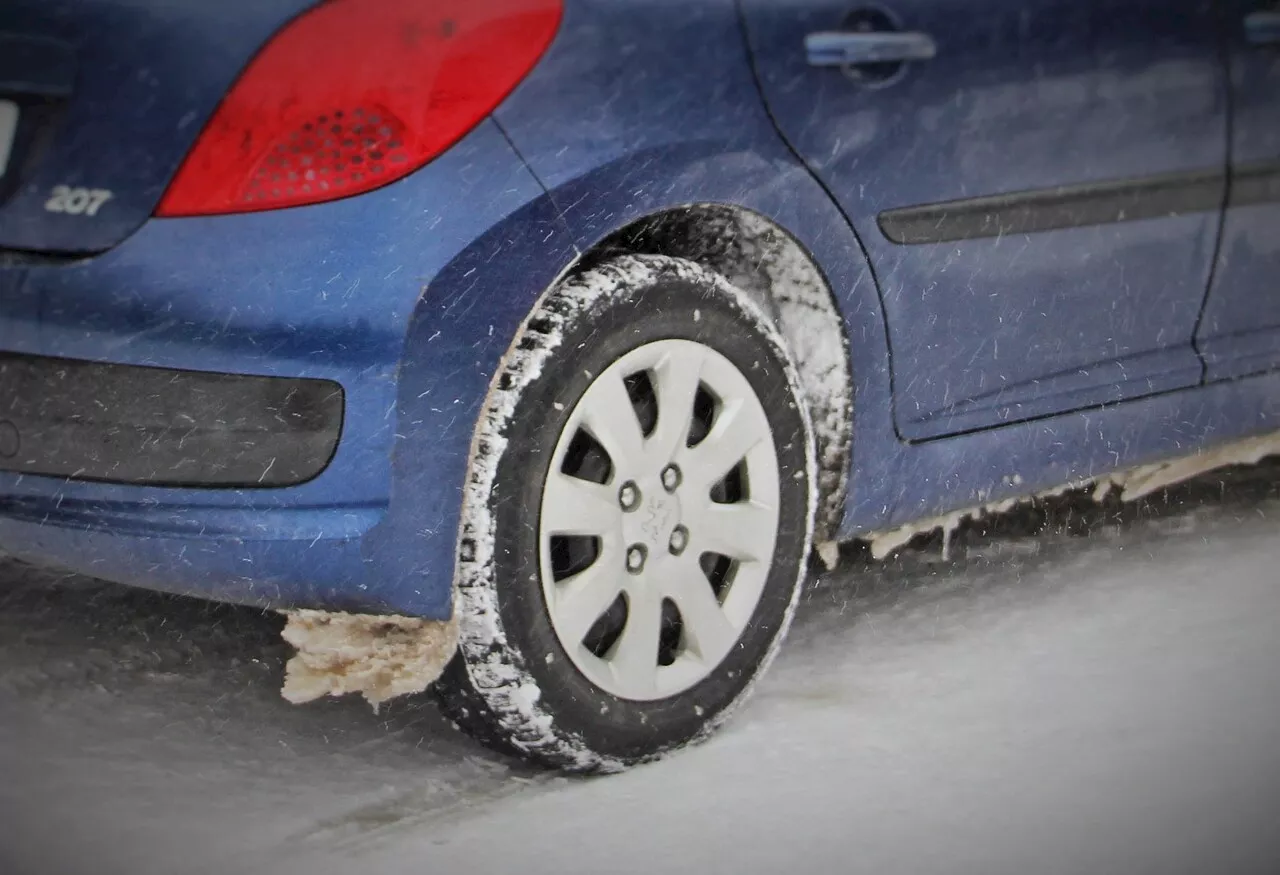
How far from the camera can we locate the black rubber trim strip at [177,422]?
244 centimetres

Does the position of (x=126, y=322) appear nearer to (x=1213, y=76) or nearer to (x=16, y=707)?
(x=16, y=707)

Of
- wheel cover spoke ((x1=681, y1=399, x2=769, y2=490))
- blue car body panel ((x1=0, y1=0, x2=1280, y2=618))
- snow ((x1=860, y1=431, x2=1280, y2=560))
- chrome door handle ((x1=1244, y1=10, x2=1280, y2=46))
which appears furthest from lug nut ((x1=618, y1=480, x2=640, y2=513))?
chrome door handle ((x1=1244, y1=10, x2=1280, y2=46))

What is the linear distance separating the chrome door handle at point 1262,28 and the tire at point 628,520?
1441mm

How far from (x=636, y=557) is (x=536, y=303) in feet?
1.49

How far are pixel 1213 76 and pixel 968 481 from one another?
103cm

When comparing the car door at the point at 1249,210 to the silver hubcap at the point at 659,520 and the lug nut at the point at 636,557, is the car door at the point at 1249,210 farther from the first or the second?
the lug nut at the point at 636,557

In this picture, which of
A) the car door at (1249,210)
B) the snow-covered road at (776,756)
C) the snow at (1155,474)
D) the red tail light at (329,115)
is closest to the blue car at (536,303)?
the red tail light at (329,115)

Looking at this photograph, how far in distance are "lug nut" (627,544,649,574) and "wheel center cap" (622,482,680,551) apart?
1 centimetres

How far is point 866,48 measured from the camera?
2.95m

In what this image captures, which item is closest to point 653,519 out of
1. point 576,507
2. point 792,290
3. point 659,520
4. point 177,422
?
point 659,520

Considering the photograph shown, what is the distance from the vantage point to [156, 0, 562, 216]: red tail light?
2.40 m

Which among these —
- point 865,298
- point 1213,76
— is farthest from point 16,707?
point 1213,76

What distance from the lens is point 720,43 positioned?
108 inches

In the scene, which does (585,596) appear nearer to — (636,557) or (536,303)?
(636,557)
